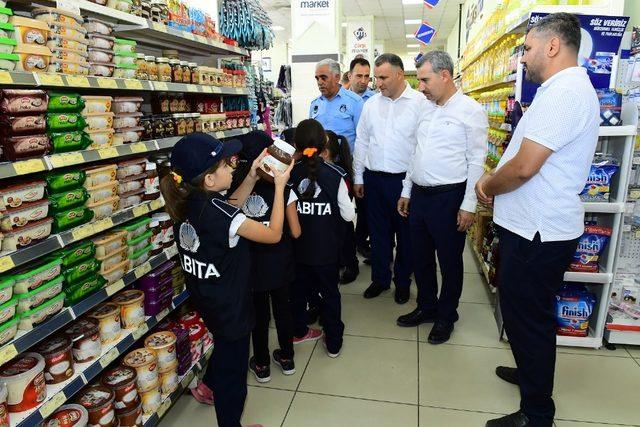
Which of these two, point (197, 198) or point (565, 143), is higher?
point (565, 143)

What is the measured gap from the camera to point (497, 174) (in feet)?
6.75

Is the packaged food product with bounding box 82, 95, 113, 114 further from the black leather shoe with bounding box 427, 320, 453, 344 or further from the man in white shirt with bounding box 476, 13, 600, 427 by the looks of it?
the black leather shoe with bounding box 427, 320, 453, 344

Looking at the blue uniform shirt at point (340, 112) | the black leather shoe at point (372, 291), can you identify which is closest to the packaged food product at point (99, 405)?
the black leather shoe at point (372, 291)

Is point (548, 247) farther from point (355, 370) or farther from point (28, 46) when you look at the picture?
point (28, 46)

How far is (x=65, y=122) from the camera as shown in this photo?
182 cm

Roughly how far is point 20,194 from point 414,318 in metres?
2.62

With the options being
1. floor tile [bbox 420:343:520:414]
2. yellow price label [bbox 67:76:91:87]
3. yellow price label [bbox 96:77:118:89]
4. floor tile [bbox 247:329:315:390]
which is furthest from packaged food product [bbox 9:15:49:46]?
floor tile [bbox 420:343:520:414]

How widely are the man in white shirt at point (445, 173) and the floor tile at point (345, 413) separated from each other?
803 mm

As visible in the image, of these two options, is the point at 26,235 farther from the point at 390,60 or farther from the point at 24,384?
the point at 390,60

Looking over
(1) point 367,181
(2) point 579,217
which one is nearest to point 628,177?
(2) point 579,217

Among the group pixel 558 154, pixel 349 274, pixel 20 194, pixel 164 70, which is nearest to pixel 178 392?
pixel 20 194

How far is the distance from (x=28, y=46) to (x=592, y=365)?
341 centimetres

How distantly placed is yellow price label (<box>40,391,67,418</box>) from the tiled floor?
0.76 metres

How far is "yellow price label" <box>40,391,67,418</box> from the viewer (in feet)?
5.47
